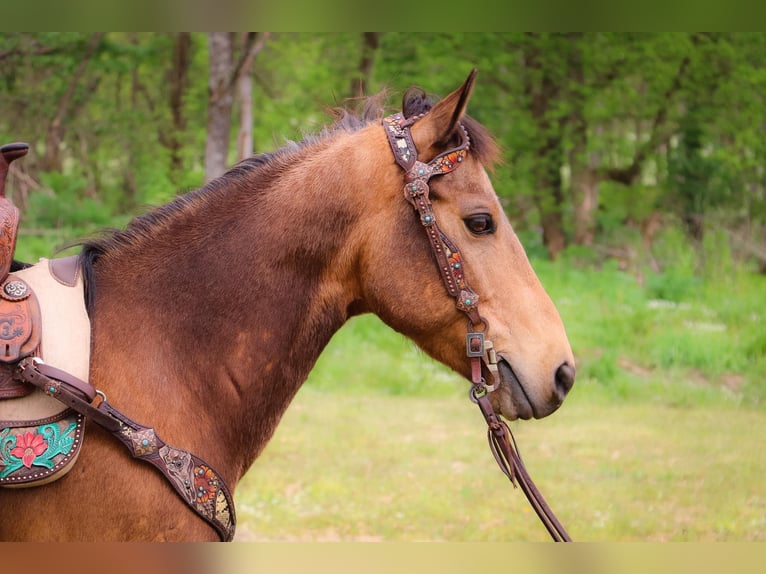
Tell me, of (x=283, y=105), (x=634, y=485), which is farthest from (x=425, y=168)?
(x=283, y=105)

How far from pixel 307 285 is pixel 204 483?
0.64 metres

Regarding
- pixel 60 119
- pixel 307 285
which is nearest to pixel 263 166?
pixel 307 285

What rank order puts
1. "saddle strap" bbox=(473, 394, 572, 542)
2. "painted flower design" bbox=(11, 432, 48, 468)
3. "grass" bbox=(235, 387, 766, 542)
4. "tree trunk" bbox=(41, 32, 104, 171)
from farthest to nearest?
"tree trunk" bbox=(41, 32, 104, 171)
"grass" bbox=(235, 387, 766, 542)
"saddle strap" bbox=(473, 394, 572, 542)
"painted flower design" bbox=(11, 432, 48, 468)

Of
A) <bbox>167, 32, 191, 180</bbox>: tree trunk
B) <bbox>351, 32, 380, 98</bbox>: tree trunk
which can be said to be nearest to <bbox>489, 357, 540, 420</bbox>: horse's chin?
<bbox>351, 32, 380, 98</bbox>: tree trunk

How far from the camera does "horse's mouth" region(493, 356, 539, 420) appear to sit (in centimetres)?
223

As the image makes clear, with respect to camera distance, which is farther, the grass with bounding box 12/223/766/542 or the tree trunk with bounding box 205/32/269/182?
the tree trunk with bounding box 205/32/269/182

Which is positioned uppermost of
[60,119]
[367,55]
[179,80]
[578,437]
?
[367,55]

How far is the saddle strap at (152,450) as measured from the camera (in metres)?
1.96

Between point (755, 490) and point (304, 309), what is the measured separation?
5.25 m

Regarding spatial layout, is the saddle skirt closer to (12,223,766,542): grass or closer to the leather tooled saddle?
the leather tooled saddle

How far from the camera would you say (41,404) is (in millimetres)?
1995

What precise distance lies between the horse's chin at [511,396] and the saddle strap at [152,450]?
846 mm

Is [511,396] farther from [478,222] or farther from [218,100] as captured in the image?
[218,100]

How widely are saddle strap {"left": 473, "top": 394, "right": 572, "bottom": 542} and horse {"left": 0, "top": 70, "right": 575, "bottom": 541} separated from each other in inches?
1.4
